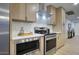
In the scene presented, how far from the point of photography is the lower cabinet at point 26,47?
2279 millimetres

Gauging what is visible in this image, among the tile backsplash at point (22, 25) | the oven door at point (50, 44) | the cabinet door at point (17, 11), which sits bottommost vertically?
the oven door at point (50, 44)

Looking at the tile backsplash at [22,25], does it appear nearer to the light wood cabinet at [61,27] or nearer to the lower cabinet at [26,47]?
the lower cabinet at [26,47]

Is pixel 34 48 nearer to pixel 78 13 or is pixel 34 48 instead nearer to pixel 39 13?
pixel 39 13

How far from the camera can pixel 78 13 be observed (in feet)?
9.30

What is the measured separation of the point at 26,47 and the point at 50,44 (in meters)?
1.20

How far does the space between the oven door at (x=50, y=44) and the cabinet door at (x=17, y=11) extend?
906 millimetres

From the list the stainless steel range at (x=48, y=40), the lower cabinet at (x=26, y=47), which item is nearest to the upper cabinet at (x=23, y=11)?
the stainless steel range at (x=48, y=40)

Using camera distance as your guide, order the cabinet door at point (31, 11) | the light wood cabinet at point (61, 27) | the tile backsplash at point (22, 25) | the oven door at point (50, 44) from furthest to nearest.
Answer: the light wood cabinet at point (61, 27), the oven door at point (50, 44), the cabinet door at point (31, 11), the tile backsplash at point (22, 25)

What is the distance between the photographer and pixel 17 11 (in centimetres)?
257

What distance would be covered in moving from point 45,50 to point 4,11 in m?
1.60

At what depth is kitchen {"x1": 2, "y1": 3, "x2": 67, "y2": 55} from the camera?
227 centimetres

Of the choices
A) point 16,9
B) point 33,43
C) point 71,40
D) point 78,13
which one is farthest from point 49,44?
point 16,9

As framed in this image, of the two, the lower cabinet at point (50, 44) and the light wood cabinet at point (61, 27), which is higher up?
the light wood cabinet at point (61, 27)

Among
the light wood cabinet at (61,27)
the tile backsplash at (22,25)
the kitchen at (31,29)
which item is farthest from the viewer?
the light wood cabinet at (61,27)
